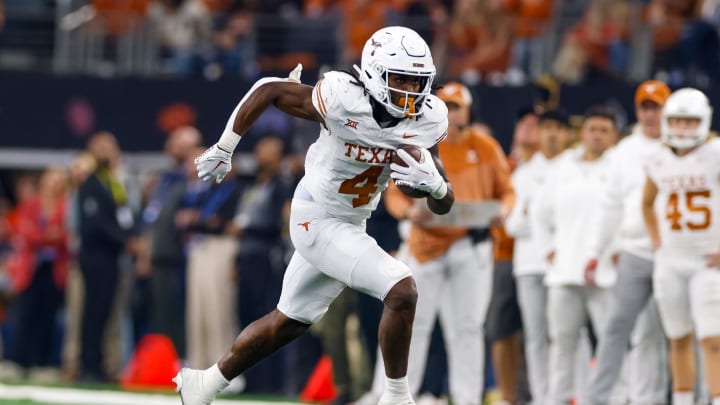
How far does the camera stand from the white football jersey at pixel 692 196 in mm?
7773

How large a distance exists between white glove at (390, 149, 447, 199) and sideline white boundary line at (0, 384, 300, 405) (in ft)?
12.1

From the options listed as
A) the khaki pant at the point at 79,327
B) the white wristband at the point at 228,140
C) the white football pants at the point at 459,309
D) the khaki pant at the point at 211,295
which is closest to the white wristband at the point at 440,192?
the white wristband at the point at 228,140

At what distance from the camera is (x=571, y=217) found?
891 centimetres

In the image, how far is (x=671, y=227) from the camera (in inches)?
312

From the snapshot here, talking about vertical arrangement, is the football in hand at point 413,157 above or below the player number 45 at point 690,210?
above

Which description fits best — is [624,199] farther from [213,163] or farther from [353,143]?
[213,163]

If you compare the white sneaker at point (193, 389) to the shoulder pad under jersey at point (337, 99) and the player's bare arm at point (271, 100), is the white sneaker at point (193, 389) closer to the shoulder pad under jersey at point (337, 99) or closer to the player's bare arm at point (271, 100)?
the player's bare arm at point (271, 100)

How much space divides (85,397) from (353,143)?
436cm

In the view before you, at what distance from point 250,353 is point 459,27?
22.2ft

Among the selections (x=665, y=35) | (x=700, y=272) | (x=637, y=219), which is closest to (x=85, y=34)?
(x=665, y=35)

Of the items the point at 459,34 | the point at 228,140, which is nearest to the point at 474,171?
the point at 228,140

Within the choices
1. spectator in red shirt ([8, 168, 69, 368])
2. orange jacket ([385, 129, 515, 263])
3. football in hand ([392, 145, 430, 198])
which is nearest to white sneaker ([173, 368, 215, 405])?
football in hand ([392, 145, 430, 198])

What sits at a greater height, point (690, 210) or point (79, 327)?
point (690, 210)

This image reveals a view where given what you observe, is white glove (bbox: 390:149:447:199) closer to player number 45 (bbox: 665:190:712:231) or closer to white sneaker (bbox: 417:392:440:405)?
player number 45 (bbox: 665:190:712:231)
